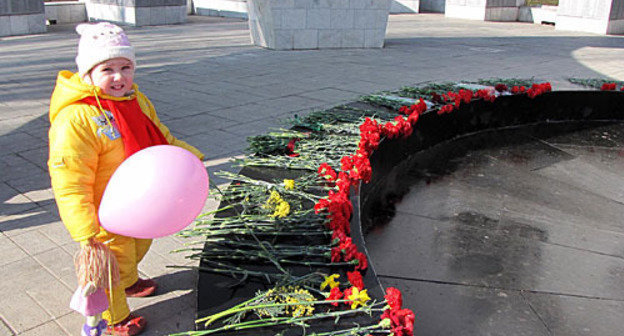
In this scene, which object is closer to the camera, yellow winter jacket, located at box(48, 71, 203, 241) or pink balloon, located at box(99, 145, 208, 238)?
pink balloon, located at box(99, 145, 208, 238)

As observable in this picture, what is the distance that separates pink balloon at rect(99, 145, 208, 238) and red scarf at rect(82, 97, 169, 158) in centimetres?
38

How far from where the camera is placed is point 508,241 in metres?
3.98

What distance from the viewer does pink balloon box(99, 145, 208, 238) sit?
6.92 feet

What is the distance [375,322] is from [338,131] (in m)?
2.67

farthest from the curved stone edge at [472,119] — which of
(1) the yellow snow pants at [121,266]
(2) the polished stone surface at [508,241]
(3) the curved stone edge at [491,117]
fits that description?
(1) the yellow snow pants at [121,266]

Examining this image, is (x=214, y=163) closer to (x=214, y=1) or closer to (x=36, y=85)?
(x=36, y=85)

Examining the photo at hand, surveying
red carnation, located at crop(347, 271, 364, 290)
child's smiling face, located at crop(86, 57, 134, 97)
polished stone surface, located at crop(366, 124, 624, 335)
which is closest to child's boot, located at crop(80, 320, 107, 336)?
child's smiling face, located at crop(86, 57, 134, 97)

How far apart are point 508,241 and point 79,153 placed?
3.01 m

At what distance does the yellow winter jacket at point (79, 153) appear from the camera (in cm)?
227

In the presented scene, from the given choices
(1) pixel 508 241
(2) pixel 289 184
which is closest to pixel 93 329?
(2) pixel 289 184

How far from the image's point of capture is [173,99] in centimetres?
791

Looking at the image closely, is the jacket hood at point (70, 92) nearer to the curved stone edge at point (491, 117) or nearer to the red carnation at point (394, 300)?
the red carnation at point (394, 300)

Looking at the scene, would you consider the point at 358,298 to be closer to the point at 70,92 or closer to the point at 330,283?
the point at 330,283

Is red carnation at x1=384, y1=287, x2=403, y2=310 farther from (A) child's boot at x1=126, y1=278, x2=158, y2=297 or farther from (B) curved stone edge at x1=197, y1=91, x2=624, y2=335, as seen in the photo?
(A) child's boot at x1=126, y1=278, x2=158, y2=297
